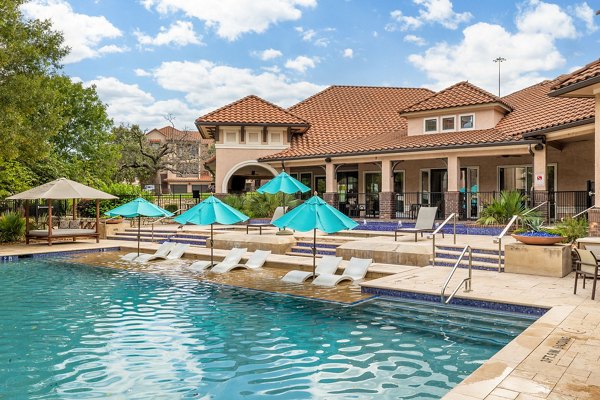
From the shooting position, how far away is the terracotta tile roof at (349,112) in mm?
28969

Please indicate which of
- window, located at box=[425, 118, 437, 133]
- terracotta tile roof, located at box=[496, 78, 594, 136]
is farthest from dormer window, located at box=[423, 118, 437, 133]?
terracotta tile roof, located at box=[496, 78, 594, 136]

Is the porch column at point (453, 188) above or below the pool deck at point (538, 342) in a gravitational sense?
above

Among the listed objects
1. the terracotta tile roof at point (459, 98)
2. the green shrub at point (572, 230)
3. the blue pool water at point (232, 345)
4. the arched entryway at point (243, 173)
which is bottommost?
the blue pool water at point (232, 345)

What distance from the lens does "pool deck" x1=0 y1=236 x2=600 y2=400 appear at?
15.9ft

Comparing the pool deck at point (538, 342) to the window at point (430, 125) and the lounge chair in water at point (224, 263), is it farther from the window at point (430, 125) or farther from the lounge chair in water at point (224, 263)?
the window at point (430, 125)

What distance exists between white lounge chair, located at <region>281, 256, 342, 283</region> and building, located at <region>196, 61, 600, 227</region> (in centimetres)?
717

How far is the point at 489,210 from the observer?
18.8 m

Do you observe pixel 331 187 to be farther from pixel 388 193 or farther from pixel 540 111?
pixel 540 111

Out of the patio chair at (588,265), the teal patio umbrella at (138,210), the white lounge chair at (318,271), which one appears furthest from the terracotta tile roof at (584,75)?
the teal patio umbrella at (138,210)

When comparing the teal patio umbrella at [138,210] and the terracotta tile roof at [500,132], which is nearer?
the teal patio umbrella at [138,210]

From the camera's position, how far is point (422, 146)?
70.7ft

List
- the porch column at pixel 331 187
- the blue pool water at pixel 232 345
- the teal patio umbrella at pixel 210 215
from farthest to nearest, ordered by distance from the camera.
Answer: the porch column at pixel 331 187 → the teal patio umbrella at pixel 210 215 → the blue pool water at pixel 232 345

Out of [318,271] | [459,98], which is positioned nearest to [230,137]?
[459,98]

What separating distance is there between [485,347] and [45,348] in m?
6.65
